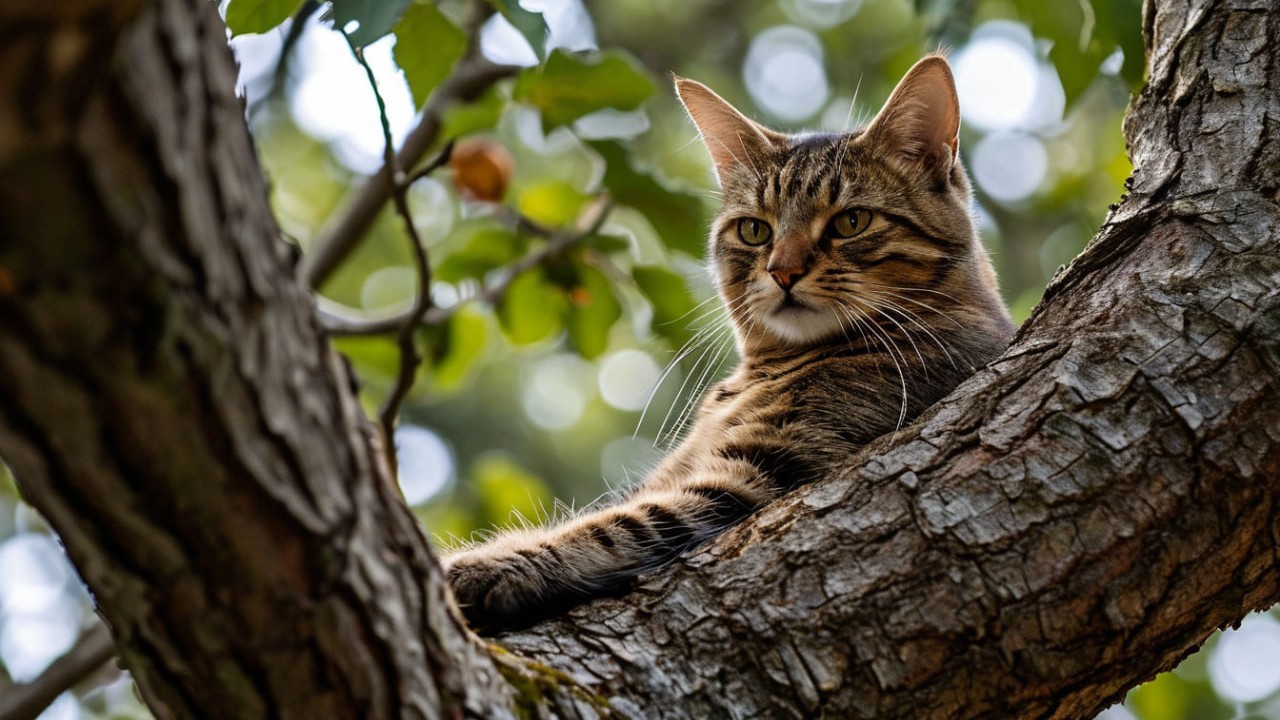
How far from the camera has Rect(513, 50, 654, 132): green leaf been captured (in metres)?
3.28

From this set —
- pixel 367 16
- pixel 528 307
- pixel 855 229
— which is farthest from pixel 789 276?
pixel 367 16

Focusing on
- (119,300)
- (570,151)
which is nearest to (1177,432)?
(119,300)

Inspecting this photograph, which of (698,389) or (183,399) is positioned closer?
(183,399)

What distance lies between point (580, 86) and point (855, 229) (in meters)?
1.01

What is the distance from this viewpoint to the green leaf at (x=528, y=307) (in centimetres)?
392

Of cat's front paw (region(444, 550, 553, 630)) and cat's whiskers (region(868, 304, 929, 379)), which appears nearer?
cat's front paw (region(444, 550, 553, 630))

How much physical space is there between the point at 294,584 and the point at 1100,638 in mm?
1480

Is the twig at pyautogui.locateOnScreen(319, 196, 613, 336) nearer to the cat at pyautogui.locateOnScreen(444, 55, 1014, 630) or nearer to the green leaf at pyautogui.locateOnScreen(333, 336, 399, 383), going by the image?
the green leaf at pyautogui.locateOnScreen(333, 336, 399, 383)

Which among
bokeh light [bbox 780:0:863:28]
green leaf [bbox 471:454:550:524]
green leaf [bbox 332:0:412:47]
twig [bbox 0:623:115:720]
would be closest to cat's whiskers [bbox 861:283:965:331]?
green leaf [bbox 471:454:550:524]

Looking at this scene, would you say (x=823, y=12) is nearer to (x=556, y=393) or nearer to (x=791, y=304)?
(x=556, y=393)

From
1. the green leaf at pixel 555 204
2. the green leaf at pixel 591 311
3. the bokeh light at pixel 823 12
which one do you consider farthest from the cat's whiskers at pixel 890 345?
the bokeh light at pixel 823 12

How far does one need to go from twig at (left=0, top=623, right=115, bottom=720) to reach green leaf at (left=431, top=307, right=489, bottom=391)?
1.47 m

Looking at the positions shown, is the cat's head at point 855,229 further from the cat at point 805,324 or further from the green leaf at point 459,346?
the green leaf at point 459,346

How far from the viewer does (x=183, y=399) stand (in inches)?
46.1
